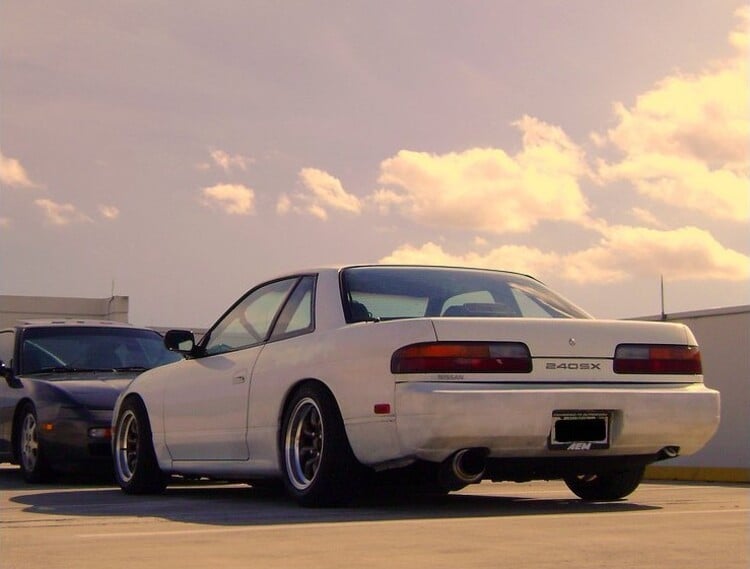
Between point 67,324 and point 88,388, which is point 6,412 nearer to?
point 67,324

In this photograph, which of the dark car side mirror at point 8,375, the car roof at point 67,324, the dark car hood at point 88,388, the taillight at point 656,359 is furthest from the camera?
the car roof at point 67,324

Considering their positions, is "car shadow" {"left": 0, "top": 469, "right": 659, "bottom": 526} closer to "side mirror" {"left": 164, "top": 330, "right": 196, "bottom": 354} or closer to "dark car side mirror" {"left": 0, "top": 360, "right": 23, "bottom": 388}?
"side mirror" {"left": 164, "top": 330, "right": 196, "bottom": 354}

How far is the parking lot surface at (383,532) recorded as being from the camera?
16.1 feet

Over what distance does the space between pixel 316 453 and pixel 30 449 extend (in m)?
4.43

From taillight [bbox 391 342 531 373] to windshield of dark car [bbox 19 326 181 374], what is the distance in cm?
545

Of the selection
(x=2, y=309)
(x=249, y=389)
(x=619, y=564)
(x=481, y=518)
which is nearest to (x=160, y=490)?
(x=249, y=389)

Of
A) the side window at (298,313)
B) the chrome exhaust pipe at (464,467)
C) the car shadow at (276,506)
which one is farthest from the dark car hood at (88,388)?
the chrome exhaust pipe at (464,467)

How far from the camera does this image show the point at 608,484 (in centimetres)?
805

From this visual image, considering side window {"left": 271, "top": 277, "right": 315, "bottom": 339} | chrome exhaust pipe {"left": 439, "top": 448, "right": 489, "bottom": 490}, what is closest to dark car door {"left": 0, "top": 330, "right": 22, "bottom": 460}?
side window {"left": 271, "top": 277, "right": 315, "bottom": 339}

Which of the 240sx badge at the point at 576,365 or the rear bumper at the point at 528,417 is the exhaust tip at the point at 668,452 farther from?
the 240sx badge at the point at 576,365

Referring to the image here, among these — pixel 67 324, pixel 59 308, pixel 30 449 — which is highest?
pixel 59 308

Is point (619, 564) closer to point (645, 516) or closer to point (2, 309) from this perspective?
point (645, 516)

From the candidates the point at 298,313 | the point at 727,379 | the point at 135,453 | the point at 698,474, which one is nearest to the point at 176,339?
the point at 135,453

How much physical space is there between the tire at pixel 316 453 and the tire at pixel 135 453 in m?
1.90
